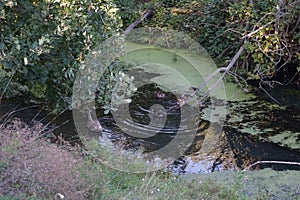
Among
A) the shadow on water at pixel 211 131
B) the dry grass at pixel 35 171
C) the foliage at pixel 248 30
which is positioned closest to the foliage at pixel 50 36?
the dry grass at pixel 35 171

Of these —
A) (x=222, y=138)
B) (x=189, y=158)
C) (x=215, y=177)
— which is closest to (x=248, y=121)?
(x=222, y=138)

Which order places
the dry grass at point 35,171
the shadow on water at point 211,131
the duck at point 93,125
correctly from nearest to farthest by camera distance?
the dry grass at point 35,171
the shadow on water at point 211,131
the duck at point 93,125

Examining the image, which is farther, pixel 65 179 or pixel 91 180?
pixel 91 180

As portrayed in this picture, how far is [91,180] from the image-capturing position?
275cm

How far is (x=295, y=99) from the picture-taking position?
5.98 meters

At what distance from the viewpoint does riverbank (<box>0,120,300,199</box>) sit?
2.43 metres

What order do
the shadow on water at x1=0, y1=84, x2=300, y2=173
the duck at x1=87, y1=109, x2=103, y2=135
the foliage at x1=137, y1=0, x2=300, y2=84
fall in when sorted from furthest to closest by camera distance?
the foliage at x1=137, y1=0, x2=300, y2=84 < the duck at x1=87, y1=109, x2=103, y2=135 < the shadow on water at x1=0, y1=84, x2=300, y2=173

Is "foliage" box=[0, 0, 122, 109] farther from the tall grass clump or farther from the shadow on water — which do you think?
the shadow on water

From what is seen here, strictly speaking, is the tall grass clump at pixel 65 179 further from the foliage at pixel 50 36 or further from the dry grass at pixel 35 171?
the foliage at pixel 50 36

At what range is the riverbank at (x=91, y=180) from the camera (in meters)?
2.43

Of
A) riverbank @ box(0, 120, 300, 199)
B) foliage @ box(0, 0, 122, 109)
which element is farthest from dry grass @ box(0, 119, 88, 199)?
foliage @ box(0, 0, 122, 109)

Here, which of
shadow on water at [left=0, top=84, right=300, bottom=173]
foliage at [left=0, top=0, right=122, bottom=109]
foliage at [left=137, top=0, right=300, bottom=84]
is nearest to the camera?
foliage at [left=0, top=0, right=122, bottom=109]

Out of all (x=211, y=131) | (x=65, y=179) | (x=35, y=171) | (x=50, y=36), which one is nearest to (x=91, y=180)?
(x=65, y=179)

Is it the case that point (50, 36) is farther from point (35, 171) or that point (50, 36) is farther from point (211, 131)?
point (211, 131)
